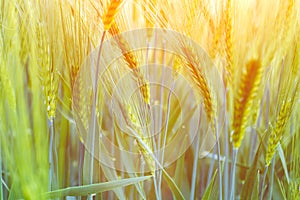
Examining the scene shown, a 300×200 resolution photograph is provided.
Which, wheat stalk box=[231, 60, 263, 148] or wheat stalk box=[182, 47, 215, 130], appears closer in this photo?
wheat stalk box=[231, 60, 263, 148]

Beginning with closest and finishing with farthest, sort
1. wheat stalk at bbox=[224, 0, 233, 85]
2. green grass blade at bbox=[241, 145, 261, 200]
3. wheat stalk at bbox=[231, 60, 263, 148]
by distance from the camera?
wheat stalk at bbox=[231, 60, 263, 148]
wheat stalk at bbox=[224, 0, 233, 85]
green grass blade at bbox=[241, 145, 261, 200]

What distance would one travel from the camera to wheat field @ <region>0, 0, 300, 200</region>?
71cm

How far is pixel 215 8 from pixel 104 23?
17 centimetres

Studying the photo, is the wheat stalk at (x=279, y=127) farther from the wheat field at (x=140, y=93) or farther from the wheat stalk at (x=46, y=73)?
the wheat stalk at (x=46, y=73)

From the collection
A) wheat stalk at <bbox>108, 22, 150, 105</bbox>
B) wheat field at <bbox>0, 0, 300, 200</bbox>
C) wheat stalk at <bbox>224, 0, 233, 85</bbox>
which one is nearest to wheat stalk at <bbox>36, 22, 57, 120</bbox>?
wheat field at <bbox>0, 0, 300, 200</bbox>

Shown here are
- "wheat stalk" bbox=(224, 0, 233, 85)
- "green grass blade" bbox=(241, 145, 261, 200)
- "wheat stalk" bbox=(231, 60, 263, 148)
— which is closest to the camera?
"wheat stalk" bbox=(231, 60, 263, 148)

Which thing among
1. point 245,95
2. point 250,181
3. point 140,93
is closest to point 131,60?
point 140,93

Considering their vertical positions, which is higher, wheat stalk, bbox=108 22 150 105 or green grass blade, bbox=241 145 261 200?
wheat stalk, bbox=108 22 150 105

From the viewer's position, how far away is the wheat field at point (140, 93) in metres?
0.71

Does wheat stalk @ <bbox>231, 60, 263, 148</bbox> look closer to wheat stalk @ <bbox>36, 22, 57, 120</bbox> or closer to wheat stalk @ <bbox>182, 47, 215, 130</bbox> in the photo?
wheat stalk @ <bbox>182, 47, 215, 130</bbox>

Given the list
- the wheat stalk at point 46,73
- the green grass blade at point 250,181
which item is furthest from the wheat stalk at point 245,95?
the wheat stalk at point 46,73

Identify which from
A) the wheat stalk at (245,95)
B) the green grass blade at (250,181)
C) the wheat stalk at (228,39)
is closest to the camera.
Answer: the wheat stalk at (245,95)

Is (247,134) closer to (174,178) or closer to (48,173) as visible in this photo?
Answer: (174,178)

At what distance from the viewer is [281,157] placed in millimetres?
797
